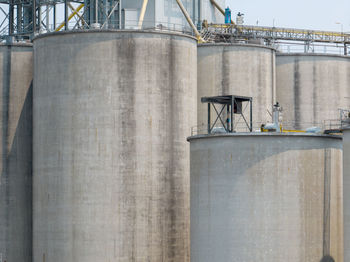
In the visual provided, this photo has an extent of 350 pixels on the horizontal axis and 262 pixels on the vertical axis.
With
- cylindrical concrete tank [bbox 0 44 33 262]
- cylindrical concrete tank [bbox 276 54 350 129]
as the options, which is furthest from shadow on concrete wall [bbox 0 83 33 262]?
cylindrical concrete tank [bbox 276 54 350 129]

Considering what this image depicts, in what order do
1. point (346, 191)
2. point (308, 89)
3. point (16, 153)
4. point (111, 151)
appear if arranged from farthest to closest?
point (308, 89), point (16, 153), point (111, 151), point (346, 191)

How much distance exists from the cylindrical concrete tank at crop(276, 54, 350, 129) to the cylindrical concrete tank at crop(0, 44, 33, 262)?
23.0m

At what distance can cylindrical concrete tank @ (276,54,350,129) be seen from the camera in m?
83.4

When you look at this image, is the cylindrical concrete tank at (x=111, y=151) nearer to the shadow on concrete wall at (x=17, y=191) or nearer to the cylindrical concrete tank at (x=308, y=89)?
the shadow on concrete wall at (x=17, y=191)

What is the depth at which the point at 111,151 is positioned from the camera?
69938mm

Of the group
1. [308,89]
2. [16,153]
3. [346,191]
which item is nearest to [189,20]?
[308,89]

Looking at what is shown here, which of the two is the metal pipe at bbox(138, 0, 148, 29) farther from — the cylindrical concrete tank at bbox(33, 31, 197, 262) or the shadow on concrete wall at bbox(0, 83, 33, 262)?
the shadow on concrete wall at bbox(0, 83, 33, 262)

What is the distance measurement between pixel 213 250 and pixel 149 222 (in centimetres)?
973

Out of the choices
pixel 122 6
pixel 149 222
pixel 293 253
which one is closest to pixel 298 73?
pixel 122 6

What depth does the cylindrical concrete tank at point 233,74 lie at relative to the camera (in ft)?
255

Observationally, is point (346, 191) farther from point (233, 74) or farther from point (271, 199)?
point (233, 74)

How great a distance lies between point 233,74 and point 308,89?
9.14 m

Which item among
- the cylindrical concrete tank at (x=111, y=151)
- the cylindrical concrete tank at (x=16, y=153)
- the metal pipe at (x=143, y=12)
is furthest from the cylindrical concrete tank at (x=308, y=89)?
the cylindrical concrete tank at (x=16, y=153)

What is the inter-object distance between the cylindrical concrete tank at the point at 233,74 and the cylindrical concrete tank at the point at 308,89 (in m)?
4.94
